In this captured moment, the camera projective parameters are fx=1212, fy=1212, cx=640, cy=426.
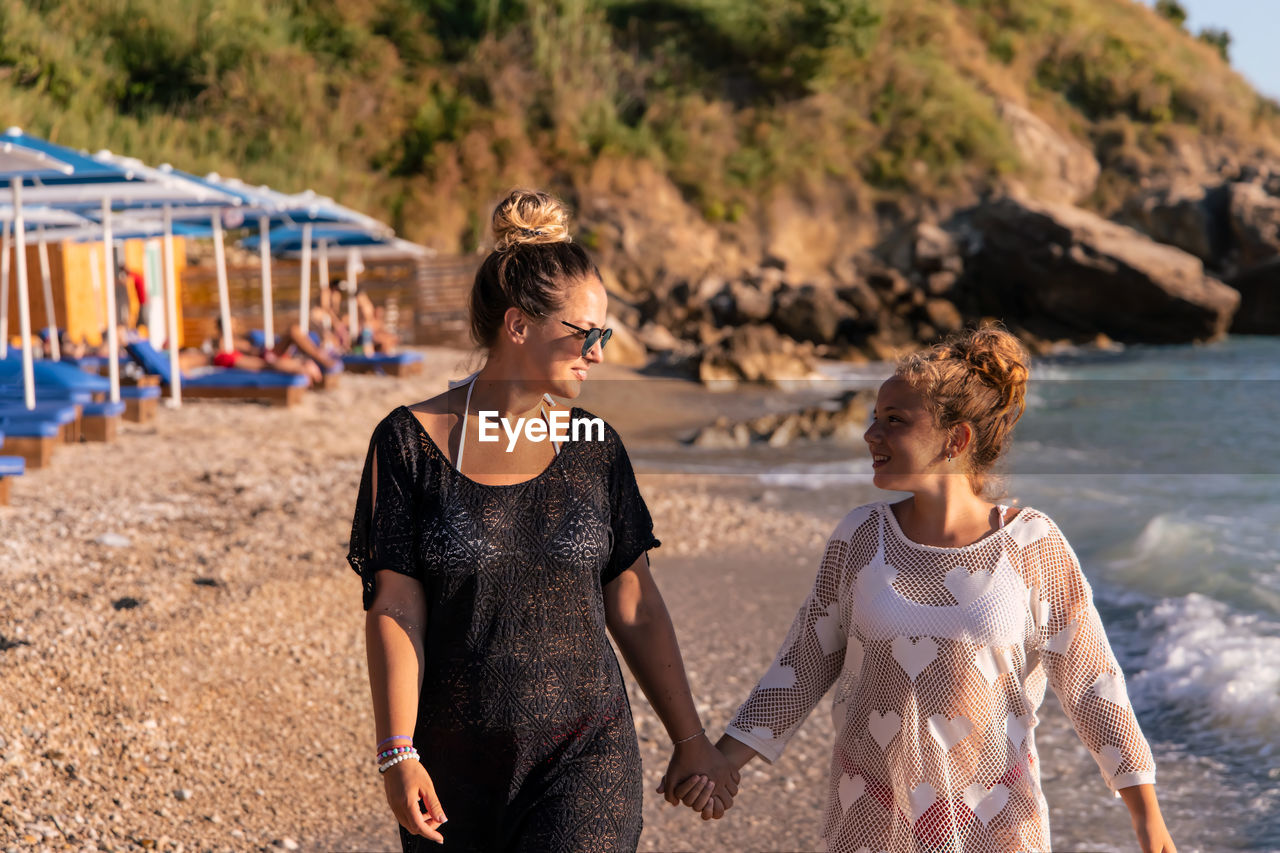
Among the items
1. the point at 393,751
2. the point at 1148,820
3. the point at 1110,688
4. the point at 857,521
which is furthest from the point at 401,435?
the point at 1148,820

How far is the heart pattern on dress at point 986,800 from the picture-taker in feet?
6.81

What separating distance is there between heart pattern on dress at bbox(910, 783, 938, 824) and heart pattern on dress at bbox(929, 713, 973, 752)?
76mm

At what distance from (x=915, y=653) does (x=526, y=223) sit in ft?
3.36

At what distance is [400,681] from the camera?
1973 millimetres

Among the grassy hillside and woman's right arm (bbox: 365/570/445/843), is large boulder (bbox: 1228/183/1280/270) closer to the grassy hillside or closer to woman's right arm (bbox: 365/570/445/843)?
the grassy hillside

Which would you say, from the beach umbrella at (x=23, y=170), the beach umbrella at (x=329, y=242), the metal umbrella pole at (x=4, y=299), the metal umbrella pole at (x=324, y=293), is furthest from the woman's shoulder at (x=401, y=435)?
the beach umbrella at (x=329, y=242)

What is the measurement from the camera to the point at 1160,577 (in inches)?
337

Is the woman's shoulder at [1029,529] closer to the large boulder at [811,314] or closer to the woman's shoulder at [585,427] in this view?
the woman's shoulder at [585,427]

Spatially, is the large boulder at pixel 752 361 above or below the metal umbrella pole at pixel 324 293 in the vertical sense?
below

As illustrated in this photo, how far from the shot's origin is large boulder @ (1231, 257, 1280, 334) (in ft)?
108

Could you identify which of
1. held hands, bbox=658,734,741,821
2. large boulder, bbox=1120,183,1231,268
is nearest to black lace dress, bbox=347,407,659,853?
held hands, bbox=658,734,741,821

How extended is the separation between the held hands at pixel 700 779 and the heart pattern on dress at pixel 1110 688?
2.26ft

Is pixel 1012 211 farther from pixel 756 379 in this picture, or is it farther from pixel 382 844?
pixel 382 844

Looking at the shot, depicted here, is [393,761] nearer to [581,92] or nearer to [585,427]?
[585,427]
